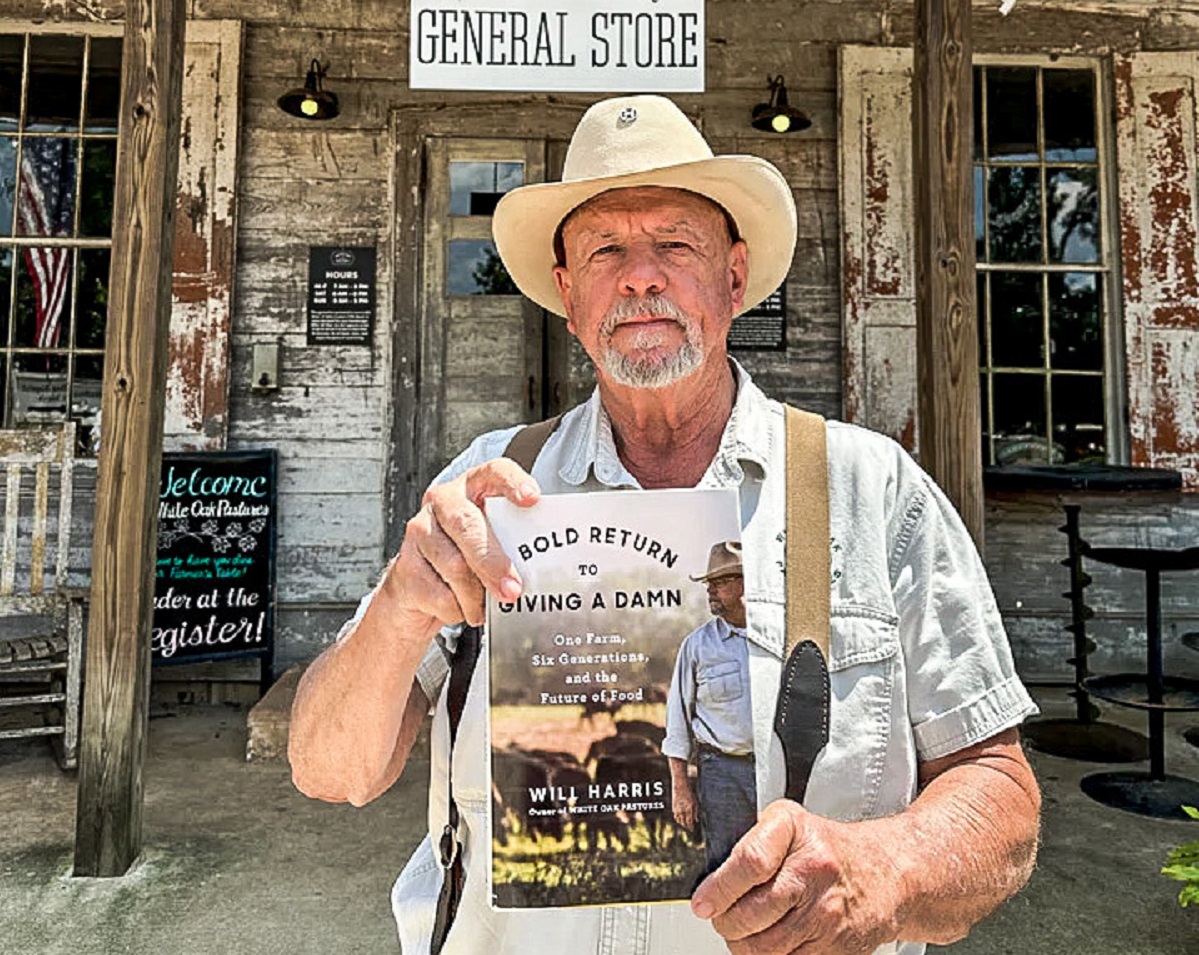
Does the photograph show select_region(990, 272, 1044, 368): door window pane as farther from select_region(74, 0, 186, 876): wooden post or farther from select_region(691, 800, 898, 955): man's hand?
select_region(691, 800, 898, 955): man's hand

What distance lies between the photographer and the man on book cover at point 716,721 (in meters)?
0.86

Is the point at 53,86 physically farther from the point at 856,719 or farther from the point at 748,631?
the point at 856,719

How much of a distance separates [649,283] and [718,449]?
9.7 inches

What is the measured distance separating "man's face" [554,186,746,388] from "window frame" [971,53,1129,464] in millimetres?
3951

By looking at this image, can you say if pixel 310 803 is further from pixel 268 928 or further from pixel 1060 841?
pixel 1060 841

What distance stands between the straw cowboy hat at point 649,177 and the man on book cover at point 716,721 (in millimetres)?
566

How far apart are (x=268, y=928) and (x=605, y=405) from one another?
187 cm

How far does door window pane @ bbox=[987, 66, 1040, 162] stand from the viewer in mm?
4895

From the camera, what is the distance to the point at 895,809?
1.07 m

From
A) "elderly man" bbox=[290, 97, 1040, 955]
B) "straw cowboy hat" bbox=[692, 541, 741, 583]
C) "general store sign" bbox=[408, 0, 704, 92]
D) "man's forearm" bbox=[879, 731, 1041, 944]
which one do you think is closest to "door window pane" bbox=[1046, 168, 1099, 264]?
"general store sign" bbox=[408, 0, 704, 92]

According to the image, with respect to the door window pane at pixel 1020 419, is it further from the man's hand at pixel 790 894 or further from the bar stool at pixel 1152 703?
the man's hand at pixel 790 894

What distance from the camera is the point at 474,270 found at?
15.3ft

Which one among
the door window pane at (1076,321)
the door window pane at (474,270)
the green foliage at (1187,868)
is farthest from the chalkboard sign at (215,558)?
the door window pane at (1076,321)

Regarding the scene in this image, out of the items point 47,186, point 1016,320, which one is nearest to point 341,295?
point 47,186
